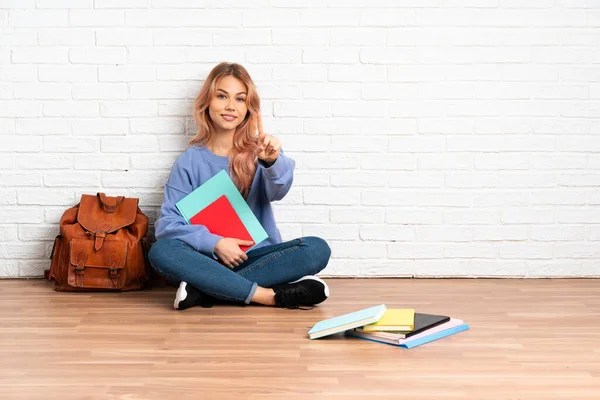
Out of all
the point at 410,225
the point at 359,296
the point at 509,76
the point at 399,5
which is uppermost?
the point at 399,5

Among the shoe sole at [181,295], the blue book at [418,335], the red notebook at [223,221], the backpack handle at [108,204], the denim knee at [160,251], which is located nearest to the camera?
the blue book at [418,335]

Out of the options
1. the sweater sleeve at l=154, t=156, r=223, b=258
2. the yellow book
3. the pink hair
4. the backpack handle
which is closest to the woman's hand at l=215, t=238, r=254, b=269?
the sweater sleeve at l=154, t=156, r=223, b=258

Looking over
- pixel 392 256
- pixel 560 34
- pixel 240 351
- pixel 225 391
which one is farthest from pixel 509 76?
pixel 225 391

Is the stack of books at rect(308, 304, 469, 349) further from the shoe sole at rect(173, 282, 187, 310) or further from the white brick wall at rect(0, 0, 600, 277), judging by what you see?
the white brick wall at rect(0, 0, 600, 277)

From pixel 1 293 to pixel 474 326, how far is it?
75.7 inches

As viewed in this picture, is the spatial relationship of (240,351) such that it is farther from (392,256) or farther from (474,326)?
(392,256)

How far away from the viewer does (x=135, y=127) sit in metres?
3.60

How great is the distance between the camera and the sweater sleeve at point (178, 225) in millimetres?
3158

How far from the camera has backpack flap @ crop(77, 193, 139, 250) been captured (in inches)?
135

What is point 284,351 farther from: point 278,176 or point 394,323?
point 278,176

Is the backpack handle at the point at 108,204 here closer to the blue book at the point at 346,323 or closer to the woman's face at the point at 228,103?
the woman's face at the point at 228,103

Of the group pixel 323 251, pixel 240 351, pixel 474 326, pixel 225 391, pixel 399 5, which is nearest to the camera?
pixel 225 391

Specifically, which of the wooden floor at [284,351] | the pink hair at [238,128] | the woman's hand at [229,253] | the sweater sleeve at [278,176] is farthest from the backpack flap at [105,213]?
the sweater sleeve at [278,176]

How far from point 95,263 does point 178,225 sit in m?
0.42
